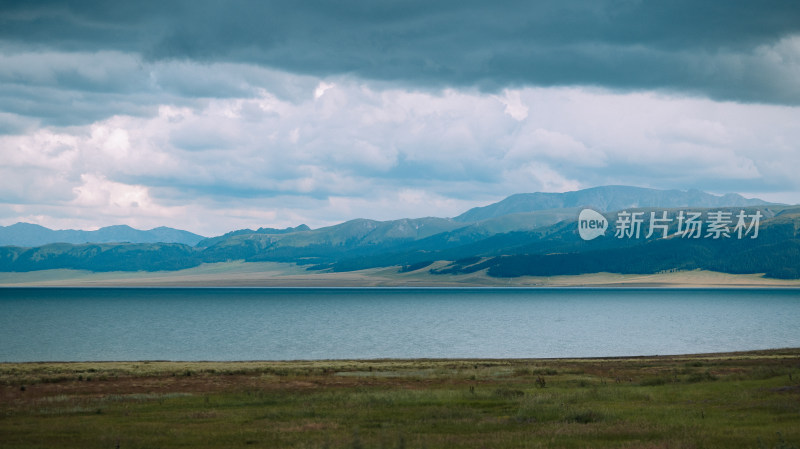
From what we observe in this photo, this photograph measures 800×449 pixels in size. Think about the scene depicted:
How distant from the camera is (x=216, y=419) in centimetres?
3675

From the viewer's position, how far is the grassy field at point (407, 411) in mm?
29641

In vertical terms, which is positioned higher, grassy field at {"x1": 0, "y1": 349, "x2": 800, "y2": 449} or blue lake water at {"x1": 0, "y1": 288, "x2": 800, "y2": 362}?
grassy field at {"x1": 0, "y1": 349, "x2": 800, "y2": 449}

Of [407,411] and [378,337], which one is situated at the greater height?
[407,411]

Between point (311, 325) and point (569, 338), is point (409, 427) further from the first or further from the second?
point (311, 325)

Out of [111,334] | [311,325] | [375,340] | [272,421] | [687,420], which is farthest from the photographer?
[311,325]

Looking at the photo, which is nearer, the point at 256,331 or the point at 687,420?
the point at 687,420

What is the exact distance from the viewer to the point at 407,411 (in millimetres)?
38844

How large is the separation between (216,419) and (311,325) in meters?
141

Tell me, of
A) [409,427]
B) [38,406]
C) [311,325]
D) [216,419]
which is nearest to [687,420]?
[409,427]

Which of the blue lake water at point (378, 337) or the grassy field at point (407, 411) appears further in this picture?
the blue lake water at point (378, 337)

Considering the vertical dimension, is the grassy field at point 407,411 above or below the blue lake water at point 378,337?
above

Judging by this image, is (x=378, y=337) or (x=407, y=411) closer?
(x=407, y=411)

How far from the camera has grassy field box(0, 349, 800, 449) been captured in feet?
97.2

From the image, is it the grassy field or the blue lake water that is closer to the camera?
the grassy field
